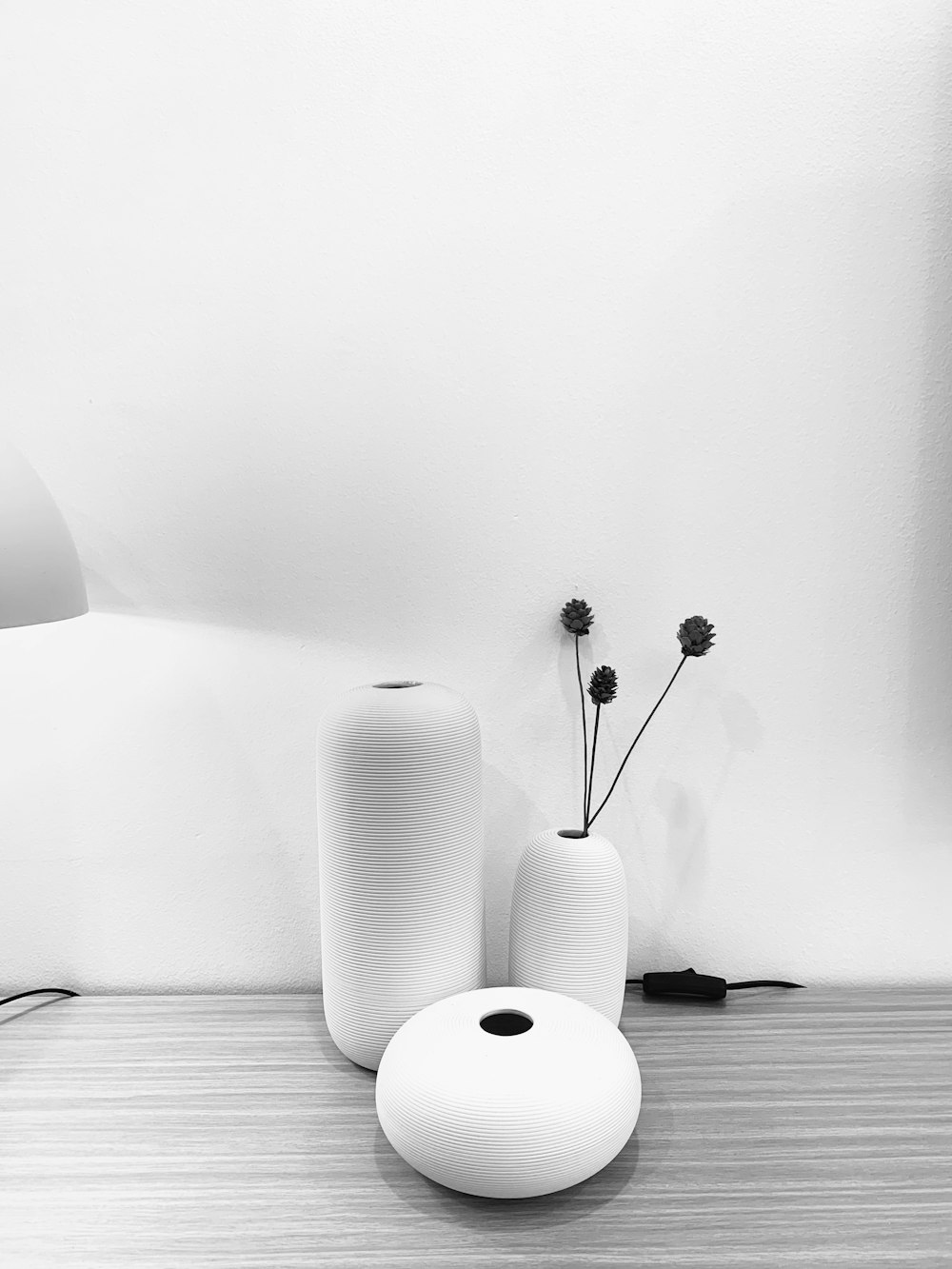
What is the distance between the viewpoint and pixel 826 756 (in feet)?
→ 3.21

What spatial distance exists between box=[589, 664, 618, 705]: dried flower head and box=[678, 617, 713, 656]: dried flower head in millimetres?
76

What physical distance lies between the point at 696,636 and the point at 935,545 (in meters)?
0.31

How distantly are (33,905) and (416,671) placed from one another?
1.64ft

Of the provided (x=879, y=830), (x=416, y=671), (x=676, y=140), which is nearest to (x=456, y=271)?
(x=676, y=140)

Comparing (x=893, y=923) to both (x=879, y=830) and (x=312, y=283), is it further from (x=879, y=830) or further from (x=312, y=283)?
(x=312, y=283)

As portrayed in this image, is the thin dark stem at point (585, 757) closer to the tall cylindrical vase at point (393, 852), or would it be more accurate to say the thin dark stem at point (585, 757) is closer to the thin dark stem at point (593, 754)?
the thin dark stem at point (593, 754)

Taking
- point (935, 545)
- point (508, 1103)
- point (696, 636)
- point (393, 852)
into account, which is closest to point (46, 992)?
point (393, 852)

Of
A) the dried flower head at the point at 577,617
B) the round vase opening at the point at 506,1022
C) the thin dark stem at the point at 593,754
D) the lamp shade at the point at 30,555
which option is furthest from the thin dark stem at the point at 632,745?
the lamp shade at the point at 30,555

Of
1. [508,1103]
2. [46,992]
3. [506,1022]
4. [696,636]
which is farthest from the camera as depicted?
[46,992]

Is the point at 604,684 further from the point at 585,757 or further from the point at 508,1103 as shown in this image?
the point at 508,1103

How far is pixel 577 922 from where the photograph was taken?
84cm

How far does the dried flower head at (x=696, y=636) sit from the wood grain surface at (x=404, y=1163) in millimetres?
386

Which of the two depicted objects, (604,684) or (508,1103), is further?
(604,684)

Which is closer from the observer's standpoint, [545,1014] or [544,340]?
[545,1014]
